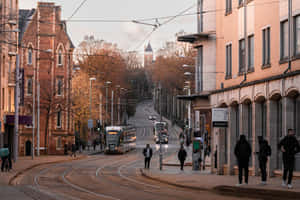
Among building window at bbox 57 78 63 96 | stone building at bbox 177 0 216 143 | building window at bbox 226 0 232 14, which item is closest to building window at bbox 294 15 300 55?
building window at bbox 226 0 232 14

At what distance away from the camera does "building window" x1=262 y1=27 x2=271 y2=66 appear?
27400mm

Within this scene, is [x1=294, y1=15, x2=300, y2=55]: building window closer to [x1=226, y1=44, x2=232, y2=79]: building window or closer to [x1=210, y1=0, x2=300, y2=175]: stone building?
[x1=210, y1=0, x2=300, y2=175]: stone building

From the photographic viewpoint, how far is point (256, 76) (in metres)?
28.8

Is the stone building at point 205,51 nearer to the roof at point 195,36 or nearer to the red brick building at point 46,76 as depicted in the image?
the roof at point 195,36

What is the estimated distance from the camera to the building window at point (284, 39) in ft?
82.5

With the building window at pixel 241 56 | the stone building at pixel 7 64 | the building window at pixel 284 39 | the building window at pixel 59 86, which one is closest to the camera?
the building window at pixel 284 39

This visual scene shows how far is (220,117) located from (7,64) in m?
26.3

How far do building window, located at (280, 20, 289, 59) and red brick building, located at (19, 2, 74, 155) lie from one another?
4566 cm

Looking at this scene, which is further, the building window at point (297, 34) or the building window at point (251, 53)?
the building window at point (251, 53)

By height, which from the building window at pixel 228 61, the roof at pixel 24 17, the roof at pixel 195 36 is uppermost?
the roof at pixel 24 17

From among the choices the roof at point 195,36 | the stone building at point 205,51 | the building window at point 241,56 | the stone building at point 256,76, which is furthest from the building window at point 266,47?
the roof at point 195,36

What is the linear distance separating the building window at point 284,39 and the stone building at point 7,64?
87.6 ft

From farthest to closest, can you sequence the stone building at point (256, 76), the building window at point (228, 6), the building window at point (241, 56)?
the building window at point (228, 6), the building window at point (241, 56), the stone building at point (256, 76)

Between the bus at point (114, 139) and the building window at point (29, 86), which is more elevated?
the building window at point (29, 86)
